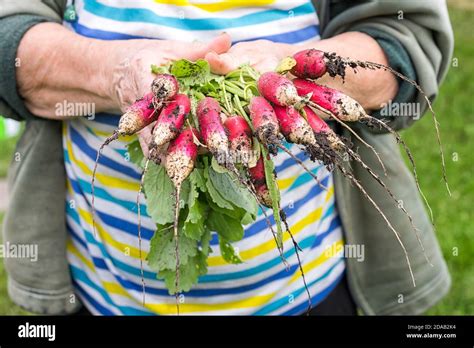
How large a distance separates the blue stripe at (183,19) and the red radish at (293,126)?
0.36 meters

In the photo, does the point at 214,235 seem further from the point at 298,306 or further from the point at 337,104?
the point at 337,104

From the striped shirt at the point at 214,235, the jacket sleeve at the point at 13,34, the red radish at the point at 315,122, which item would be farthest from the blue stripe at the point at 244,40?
the red radish at the point at 315,122

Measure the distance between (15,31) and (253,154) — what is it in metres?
0.76

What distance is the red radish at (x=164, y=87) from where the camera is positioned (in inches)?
64.5

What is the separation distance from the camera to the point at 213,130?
1.61 metres

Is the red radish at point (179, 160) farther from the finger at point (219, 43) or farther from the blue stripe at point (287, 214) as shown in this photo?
the blue stripe at point (287, 214)

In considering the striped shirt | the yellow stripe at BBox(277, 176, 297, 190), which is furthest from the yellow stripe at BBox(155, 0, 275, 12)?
the yellow stripe at BBox(277, 176, 297, 190)

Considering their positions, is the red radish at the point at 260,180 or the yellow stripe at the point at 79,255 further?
the yellow stripe at the point at 79,255

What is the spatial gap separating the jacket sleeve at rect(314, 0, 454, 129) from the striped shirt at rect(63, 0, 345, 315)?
0.10 metres

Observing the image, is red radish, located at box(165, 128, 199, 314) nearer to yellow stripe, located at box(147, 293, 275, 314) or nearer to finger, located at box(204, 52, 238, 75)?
finger, located at box(204, 52, 238, 75)

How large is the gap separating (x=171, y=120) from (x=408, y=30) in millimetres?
754

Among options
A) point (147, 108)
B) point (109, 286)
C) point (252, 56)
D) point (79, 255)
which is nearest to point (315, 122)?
point (252, 56)

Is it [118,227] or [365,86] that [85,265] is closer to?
[118,227]
